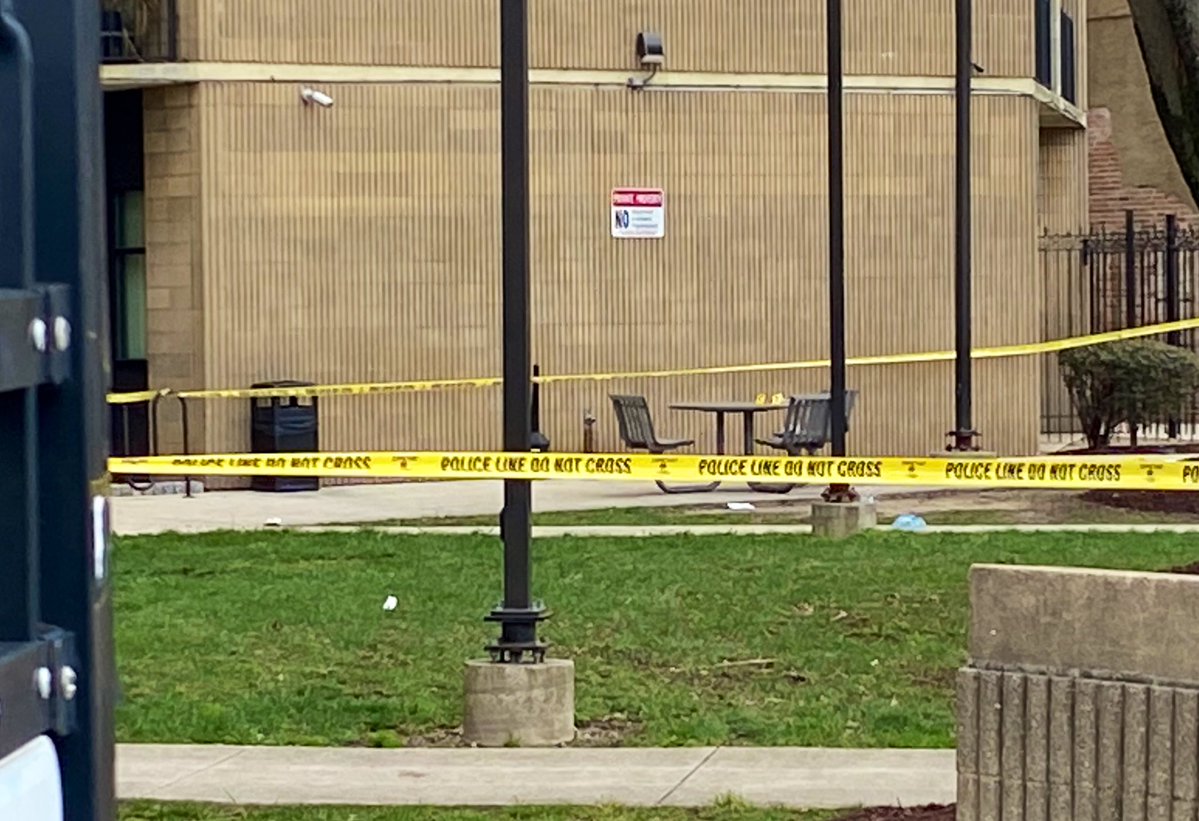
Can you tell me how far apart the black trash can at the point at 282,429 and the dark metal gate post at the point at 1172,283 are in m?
9.38

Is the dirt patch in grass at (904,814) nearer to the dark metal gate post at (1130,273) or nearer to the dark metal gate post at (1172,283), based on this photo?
the dark metal gate post at (1172,283)

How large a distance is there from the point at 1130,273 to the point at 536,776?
63.0 feet

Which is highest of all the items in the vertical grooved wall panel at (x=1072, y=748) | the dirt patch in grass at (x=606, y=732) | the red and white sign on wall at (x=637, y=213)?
the red and white sign on wall at (x=637, y=213)

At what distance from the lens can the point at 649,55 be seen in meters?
22.3

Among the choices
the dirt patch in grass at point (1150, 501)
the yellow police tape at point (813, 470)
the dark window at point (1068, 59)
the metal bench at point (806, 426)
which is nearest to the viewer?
the yellow police tape at point (813, 470)

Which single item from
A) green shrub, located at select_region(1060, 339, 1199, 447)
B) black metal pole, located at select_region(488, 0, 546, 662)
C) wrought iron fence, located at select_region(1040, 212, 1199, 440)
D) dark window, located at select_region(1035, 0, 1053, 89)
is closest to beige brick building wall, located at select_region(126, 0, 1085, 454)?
green shrub, located at select_region(1060, 339, 1199, 447)

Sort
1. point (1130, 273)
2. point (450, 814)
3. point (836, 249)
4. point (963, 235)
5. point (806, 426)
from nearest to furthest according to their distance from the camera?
1. point (450, 814)
2. point (836, 249)
3. point (963, 235)
4. point (806, 426)
5. point (1130, 273)

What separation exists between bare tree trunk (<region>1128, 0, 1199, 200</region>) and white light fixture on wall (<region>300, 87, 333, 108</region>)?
1333cm

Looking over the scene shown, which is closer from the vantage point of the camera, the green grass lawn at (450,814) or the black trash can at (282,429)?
the green grass lawn at (450,814)

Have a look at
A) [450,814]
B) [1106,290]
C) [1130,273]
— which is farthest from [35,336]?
[1106,290]

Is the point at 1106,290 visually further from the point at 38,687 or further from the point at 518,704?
the point at 38,687

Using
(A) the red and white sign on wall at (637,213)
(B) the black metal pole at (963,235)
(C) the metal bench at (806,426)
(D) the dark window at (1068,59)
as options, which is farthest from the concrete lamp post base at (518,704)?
(D) the dark window at (1068,59)

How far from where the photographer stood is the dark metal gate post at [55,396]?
2.47 m

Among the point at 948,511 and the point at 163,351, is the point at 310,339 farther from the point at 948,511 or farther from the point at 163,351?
the point at 948,511
